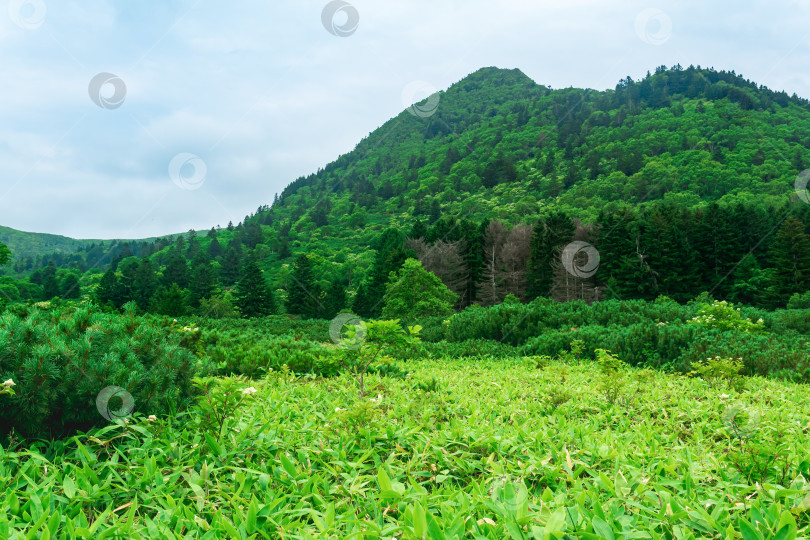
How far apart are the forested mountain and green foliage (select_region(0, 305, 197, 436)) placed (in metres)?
35.5

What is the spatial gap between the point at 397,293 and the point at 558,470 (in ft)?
78.7

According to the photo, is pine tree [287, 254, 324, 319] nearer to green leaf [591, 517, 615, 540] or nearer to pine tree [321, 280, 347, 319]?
pine tree [321, 280, 347, 319]

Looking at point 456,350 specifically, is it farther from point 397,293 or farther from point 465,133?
point 465,133

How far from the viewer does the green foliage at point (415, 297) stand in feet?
84.0

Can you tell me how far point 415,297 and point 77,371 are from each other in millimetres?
23029

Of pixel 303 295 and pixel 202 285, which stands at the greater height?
pixel 202 285

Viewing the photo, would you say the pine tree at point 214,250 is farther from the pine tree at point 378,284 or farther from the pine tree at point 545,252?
the pine tree at point 545,252

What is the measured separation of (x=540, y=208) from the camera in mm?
81125

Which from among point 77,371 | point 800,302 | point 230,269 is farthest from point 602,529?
point 230,269

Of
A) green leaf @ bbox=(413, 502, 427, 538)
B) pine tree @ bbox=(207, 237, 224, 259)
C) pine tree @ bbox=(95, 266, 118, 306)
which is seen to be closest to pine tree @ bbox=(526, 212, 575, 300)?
green leaf @ bbox=(413, 502, 427, 538)

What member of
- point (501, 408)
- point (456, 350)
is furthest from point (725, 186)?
point (501, 408)

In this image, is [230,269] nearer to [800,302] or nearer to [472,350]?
[472,350]

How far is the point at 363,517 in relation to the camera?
7.30ft

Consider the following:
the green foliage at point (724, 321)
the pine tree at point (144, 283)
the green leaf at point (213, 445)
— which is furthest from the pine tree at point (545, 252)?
the pine tree at point (144, 283)
